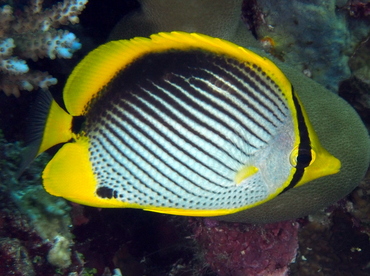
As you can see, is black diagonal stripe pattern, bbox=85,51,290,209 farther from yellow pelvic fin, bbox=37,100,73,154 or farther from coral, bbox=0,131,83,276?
coral, bbox=0,131,83,276

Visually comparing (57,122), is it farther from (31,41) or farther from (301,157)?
(31,41)

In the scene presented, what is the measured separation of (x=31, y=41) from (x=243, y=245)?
92.2 inches

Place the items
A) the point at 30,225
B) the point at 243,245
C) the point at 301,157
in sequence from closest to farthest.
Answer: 1. the point at 301,157
2. the point at 30,225
3. the point at 243,245

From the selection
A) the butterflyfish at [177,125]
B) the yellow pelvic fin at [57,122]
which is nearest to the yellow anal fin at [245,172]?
the butterflyfish at [177,125]

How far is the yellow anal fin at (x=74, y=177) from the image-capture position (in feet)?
4.56

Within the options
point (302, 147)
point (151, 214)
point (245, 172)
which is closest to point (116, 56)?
point (245, 172)

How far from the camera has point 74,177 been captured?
4.59 ft

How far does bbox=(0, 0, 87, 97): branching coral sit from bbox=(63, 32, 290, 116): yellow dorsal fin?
115 centimetres

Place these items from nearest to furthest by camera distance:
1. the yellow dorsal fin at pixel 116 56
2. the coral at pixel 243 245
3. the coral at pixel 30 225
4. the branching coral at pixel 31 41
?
the yellow dorsal fin at pixel 116 56
the coral at pixel 30 225
the branching coral at pixel 31 41
the coral at pixel 243 245

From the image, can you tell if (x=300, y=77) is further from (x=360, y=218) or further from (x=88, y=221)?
(x=88, y=221)

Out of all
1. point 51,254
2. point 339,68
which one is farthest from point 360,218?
point 51,254

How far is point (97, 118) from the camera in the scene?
4.60 feet

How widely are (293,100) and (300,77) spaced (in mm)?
1204

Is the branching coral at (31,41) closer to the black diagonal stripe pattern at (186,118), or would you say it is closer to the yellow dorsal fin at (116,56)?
the yellow dorsal fin at (116,56)
